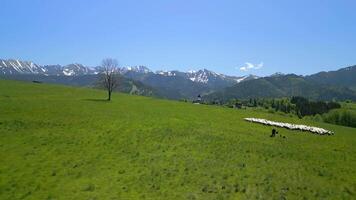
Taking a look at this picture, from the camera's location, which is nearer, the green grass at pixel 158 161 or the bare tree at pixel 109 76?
the green grass at pixel 158 161

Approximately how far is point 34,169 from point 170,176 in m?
11.3

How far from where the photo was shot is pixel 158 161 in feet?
124

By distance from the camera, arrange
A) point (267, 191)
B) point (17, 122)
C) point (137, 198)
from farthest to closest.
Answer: point (17, 122), point (267, 191), point (137, 198)

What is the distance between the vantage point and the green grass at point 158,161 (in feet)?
98.5

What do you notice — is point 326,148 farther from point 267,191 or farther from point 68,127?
point 68,127

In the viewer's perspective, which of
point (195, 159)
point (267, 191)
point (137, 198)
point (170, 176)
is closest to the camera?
point (137, 198)

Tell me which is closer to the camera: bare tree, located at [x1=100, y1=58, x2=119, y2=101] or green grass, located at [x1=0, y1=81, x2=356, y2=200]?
green grass, located at [x1=0, y1=81, x2=356, y2=200]

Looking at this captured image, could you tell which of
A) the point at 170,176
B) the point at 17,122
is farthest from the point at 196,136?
the point at 17,122

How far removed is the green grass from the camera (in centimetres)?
3002

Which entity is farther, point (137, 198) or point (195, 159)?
point (195, 159)

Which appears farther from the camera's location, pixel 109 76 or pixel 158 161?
pixel 109 76

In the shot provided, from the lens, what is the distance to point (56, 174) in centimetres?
3194

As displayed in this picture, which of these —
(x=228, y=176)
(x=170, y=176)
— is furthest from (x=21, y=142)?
(x=228, y=176)

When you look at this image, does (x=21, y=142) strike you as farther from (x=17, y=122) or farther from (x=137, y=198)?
(x=137, y=198)
